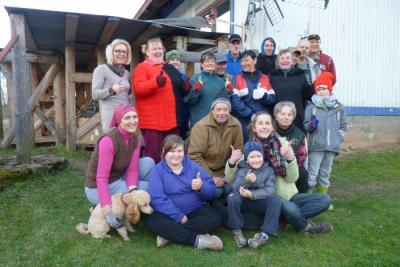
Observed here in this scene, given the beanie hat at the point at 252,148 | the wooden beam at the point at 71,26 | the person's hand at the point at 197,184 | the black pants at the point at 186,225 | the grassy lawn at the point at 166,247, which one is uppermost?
the wooden beam at the point at 71,26

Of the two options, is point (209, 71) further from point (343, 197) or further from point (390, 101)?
point (390, 101)

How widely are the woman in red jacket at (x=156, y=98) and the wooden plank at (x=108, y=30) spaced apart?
6.77 ft

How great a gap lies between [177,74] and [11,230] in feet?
7.84

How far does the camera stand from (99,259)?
3.23 metres

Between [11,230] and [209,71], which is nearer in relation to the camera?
[11,230]

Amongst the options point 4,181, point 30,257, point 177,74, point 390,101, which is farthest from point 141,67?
point 390,101

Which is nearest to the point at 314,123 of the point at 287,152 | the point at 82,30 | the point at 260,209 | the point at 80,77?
the point at 287,152

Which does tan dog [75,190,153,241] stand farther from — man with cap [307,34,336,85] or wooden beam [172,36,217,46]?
wooden beam [172,36,217,46]

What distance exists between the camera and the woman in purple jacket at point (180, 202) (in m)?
3.51

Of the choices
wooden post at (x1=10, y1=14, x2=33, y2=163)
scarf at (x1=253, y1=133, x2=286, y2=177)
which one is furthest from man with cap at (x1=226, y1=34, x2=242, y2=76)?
wooden post at (x1=10, y1=14, x2=33, y2=163)

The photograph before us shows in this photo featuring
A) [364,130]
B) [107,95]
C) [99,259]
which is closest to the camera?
[99,259]

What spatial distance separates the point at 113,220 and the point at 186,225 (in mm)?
646

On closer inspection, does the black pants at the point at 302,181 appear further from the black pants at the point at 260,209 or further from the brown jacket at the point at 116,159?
the brown jacket at the point at 116,159

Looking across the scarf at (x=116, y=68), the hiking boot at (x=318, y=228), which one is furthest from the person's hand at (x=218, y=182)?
the scarf at (x=116, y=68)
